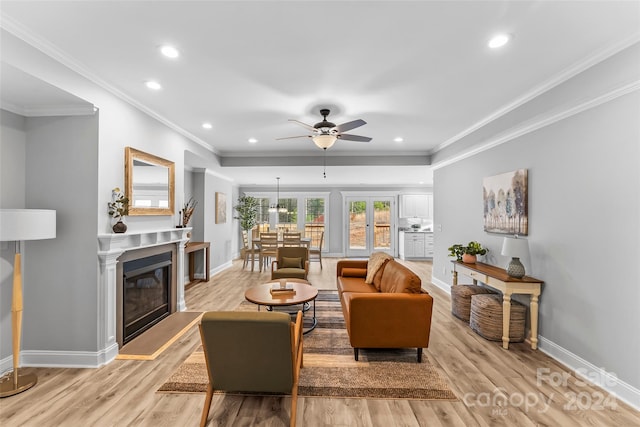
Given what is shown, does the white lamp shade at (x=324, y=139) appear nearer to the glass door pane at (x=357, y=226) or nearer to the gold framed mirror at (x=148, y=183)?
the gold framed mirror at (x=148, y=183)

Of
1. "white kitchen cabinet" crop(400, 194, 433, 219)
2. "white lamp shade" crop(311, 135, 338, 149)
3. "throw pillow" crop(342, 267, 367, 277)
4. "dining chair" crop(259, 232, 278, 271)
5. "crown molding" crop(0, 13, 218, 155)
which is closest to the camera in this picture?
"crown molding" crop(0, 13, 218, 155)

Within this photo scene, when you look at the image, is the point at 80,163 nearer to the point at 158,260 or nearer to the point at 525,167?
the point at 158,260

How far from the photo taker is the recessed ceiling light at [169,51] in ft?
7.30

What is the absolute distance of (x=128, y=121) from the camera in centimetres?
317

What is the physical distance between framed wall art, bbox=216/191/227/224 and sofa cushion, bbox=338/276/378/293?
3.95 m

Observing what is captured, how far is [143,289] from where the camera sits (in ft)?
11.6

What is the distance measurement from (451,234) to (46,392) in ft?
17.6

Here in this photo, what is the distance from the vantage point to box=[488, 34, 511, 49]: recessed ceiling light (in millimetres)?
2076

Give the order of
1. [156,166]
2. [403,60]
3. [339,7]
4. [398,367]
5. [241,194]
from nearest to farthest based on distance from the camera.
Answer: [339,7], [403,60], [398,367], [156,166], [241,194]

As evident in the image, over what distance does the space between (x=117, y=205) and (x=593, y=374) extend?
15.2 ft

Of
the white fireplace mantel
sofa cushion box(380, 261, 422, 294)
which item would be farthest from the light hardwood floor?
sofa cushion box(380, 261, 422, 294)

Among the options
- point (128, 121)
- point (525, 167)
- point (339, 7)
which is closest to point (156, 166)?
point (128, 121)

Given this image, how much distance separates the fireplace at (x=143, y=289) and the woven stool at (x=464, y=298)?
3.93 m

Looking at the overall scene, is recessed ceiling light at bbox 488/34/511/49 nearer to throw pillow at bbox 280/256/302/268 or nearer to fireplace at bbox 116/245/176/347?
fireplace at bbox 116/245/176/347
